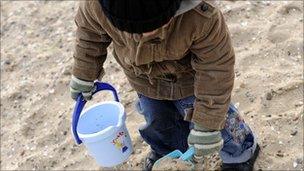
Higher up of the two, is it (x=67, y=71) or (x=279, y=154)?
(x=279, y=154)

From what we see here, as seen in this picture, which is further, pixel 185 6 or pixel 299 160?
pixel 299 160

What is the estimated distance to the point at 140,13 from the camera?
123 centimetres

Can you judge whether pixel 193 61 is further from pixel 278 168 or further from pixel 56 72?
pixel 56 72

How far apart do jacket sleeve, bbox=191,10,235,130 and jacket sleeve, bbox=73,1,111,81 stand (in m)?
0.30

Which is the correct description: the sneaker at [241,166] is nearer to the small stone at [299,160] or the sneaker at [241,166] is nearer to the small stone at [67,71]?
the small stone at [299,160]

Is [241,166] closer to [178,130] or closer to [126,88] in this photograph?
[178,130]

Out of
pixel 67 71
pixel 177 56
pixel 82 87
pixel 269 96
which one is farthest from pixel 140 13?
pixel 67 71

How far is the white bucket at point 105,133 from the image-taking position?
171 centimetres

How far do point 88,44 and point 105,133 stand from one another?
0.86 feet

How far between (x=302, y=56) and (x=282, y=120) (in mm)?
350

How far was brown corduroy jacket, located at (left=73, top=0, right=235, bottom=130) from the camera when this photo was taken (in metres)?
1.43

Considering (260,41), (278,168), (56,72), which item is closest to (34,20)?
(56,72)

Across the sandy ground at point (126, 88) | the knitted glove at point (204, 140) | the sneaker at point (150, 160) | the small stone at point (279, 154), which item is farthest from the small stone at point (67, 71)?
the knitted glove at point (204, 140)

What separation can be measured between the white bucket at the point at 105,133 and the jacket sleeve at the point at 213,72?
0.92 ft
